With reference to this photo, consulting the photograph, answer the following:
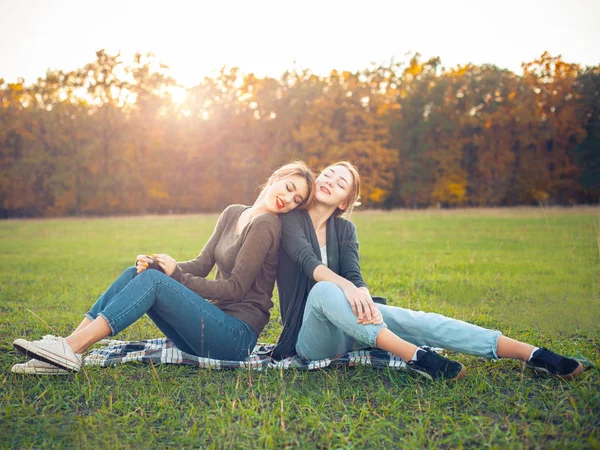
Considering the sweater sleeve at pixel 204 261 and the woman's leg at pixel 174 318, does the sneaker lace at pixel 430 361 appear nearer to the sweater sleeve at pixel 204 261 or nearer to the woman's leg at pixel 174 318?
the woman's leg at pixel 174 318

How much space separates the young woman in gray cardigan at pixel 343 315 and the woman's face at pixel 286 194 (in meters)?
0.09

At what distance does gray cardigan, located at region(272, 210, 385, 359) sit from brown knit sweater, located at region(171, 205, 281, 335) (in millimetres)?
98

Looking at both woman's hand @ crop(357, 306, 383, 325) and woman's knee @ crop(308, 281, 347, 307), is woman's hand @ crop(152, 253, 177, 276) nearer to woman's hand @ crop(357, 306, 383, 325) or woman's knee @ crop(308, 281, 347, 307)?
woman's knee @ crop(308, 281, 347, 307)

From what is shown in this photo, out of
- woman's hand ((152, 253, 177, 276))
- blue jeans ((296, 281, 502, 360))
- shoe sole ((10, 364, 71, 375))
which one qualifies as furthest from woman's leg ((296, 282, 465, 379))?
shoe sole ((10, 364, 71, 375))

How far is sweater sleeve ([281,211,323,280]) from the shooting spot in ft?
11.9

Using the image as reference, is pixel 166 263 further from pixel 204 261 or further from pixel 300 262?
pixel 300 262

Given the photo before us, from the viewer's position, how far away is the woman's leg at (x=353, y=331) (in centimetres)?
334

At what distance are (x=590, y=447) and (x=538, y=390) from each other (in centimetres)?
77

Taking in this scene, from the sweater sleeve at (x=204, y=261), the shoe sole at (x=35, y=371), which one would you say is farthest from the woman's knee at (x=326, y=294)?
the shoe sole at (x=35, y=371)

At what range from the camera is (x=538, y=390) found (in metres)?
3.33

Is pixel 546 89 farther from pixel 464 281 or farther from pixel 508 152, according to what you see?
pixel 464 281

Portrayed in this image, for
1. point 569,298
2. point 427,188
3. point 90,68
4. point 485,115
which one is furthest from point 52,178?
point 569,298

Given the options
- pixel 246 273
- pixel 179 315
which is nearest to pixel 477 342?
pixel 246 273

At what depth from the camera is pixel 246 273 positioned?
3.63 m
